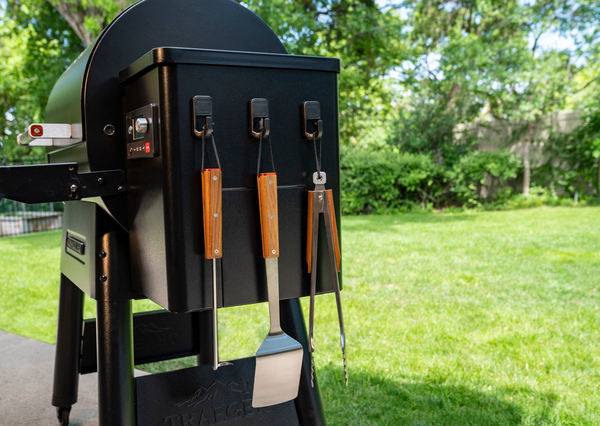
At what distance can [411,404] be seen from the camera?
94.3 inches

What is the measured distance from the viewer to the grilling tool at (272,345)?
3.75 ft

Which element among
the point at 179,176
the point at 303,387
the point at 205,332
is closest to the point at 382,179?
the point at 205,332

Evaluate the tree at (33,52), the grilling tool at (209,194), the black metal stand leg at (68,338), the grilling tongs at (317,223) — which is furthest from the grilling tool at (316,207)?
the tree at (33,52)

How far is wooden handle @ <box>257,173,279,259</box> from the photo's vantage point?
3.73ft

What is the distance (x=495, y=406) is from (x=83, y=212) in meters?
1.96

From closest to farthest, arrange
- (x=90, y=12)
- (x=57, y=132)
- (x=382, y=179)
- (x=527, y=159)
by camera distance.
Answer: (x=57, y=132), (x=90, y=12), (x=382, y=179), (x=527, y=159)

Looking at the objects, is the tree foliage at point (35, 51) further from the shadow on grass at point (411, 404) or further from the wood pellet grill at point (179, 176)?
the wood pellet grill at point (179, 176)

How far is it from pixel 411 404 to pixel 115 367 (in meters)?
1.54

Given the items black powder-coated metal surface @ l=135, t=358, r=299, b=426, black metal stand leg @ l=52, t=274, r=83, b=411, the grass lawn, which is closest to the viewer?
black powder-coated metal surface @ l=135, t=358, r=299, b=426

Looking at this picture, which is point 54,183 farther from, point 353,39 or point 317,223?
point 353,39

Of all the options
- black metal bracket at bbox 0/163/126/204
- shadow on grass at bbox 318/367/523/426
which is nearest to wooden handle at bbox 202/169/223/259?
black metal bracket at bbox 0/163/126/204

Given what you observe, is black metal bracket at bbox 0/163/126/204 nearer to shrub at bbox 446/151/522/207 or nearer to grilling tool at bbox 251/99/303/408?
grilling tool at bbox 251/99/303/408

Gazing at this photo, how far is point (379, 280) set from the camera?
4.66 meters

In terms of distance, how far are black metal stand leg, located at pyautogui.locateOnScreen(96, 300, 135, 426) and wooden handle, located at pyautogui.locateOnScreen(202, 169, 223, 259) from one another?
0.44 meters
